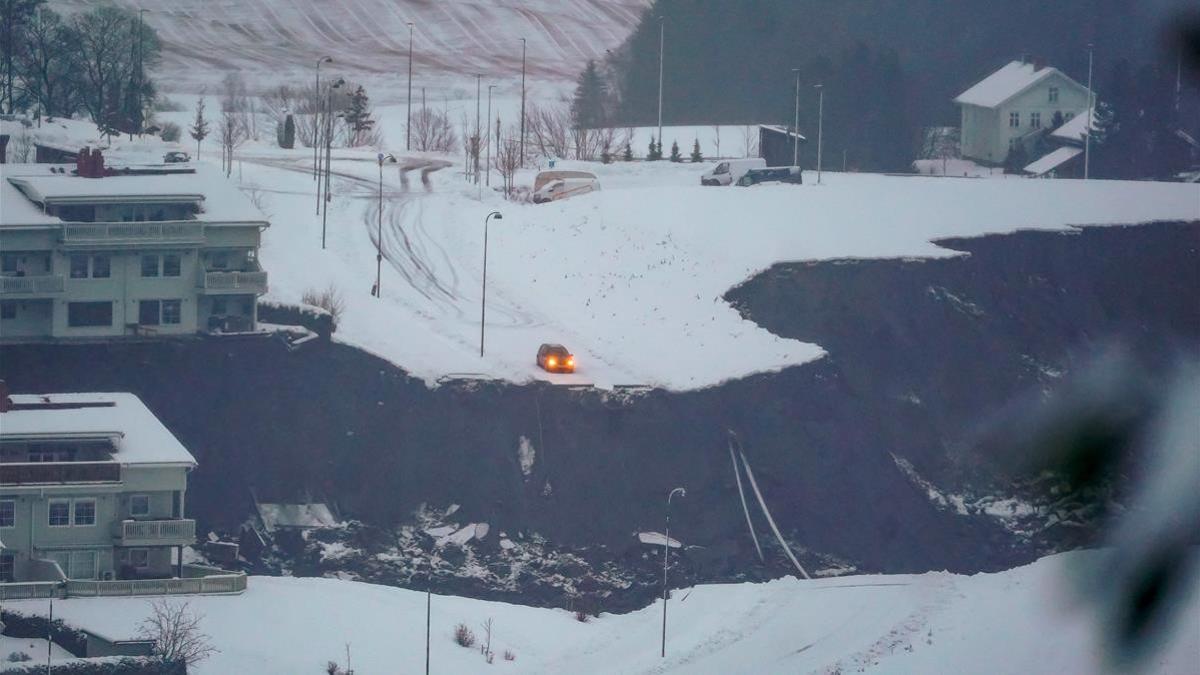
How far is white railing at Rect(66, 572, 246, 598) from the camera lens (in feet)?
85.7

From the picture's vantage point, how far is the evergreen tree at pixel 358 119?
5191 centimetres

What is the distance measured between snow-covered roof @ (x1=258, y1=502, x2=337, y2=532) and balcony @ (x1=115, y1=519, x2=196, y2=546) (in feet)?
10.5

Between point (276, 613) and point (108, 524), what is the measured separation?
3.12 meters

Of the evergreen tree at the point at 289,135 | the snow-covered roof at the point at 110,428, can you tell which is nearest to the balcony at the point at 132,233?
the snow-covered roof at the point at 110,428

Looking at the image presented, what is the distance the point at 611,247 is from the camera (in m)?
41.6

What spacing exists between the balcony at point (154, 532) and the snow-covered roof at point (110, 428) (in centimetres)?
90

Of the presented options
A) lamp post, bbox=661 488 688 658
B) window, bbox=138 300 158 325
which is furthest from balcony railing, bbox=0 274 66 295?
lamp post, bbox=661 488 688 658

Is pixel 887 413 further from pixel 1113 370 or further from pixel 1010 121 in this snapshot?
pixel 1010 121

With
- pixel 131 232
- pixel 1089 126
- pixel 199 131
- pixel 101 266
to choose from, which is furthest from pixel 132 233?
pixel 1089 126

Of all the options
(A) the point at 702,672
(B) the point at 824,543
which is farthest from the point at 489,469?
(A) the point at 702,672

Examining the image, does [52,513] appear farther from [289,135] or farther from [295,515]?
[289,135]

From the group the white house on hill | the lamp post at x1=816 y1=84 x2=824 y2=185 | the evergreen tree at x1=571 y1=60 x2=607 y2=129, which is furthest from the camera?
the evergreen tree at x1=571 y1=60 x2=607 y2=129

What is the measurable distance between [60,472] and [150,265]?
24.7ft

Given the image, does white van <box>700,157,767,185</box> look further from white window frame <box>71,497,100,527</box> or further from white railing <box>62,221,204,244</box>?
white window frame <box>71,497,100,527</box>
